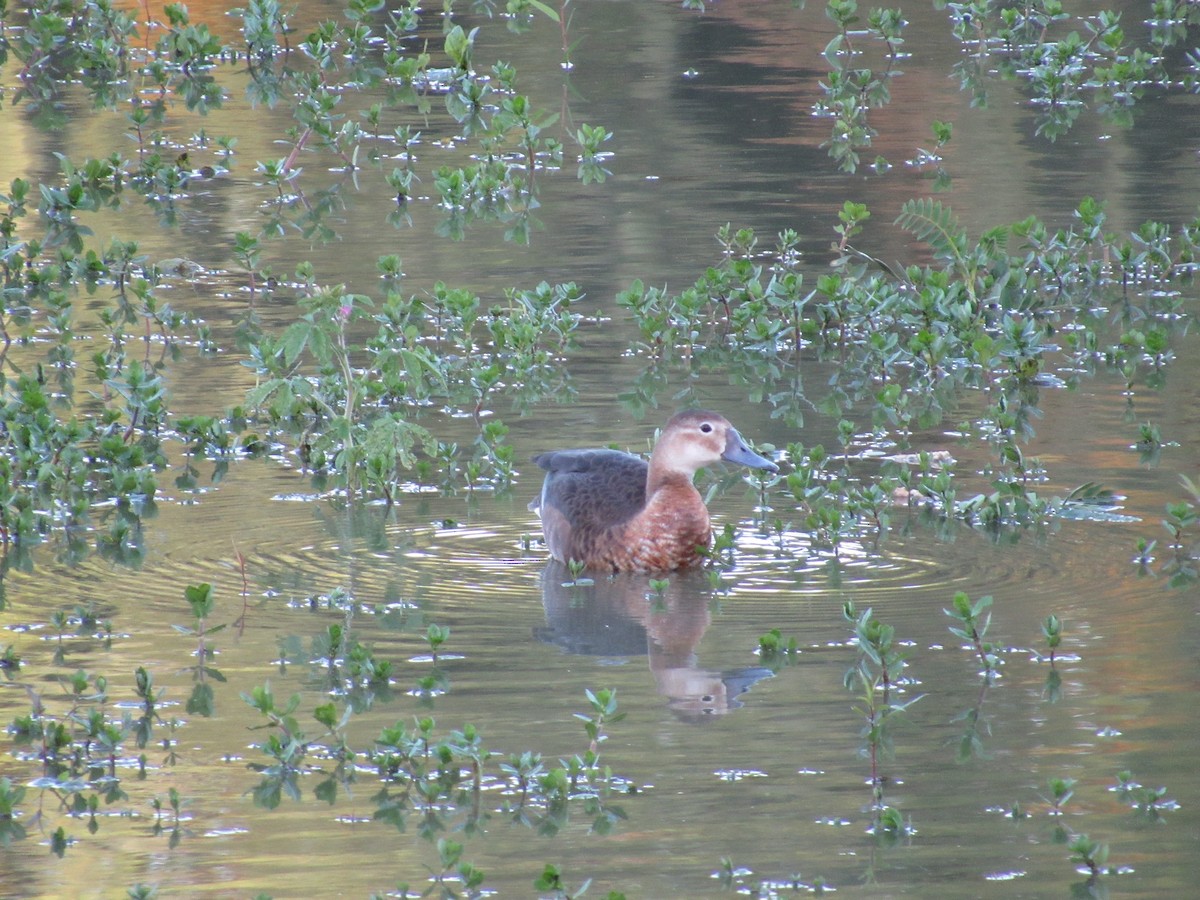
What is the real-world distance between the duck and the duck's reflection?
0.28 feet

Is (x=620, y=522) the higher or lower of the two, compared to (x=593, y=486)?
lower

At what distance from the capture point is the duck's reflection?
739 centimetres

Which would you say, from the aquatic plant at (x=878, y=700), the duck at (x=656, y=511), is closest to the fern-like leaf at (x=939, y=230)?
the duck at (x=656, y=511)

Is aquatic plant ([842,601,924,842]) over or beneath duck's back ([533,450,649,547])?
beneath

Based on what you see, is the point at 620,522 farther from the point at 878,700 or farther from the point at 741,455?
the point at 878,700

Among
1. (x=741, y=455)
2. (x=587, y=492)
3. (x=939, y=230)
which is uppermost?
(x=939, y=230)

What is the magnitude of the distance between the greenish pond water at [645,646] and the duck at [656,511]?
146mm

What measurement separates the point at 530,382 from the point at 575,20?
11695mm

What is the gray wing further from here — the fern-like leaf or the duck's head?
the fern-like leaf

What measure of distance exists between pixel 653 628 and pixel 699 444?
109 cm

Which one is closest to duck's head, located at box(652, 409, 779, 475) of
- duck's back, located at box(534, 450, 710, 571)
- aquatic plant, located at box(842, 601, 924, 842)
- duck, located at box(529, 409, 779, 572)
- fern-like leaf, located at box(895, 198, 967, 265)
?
duck, located at box(529, 409, 779, 572)

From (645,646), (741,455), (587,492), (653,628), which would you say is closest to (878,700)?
(645,646)

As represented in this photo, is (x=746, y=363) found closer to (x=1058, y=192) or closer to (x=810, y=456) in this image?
(x=810, y=456)

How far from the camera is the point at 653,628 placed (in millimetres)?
8234
